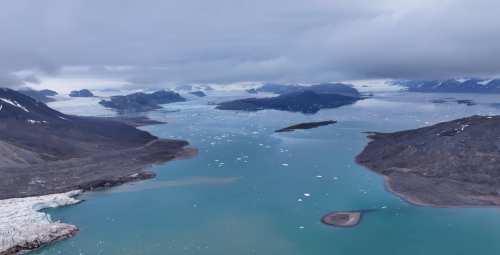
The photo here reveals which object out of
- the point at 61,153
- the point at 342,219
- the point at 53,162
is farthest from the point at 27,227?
the point at 61,153

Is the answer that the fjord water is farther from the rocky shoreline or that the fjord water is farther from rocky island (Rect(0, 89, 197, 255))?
rocky island (Rect(0, 89, 197, 255))

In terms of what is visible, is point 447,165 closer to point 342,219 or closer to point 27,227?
point 342,219

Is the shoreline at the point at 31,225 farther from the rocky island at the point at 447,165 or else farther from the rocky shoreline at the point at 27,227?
the rocky island at the point at 447,165

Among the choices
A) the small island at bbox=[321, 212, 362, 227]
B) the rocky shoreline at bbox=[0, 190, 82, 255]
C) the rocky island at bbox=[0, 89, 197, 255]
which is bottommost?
the small island at bbox=[321, 212, 362, 227]

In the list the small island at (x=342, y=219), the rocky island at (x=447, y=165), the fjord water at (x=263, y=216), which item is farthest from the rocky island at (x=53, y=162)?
the rocky island at (x=447, y=165)

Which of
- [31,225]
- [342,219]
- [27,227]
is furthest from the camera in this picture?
[342,219]

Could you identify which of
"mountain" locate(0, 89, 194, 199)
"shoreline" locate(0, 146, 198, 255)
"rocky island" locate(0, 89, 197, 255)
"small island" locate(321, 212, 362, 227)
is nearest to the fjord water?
"small island" locate(321, 212, 362, 227)
